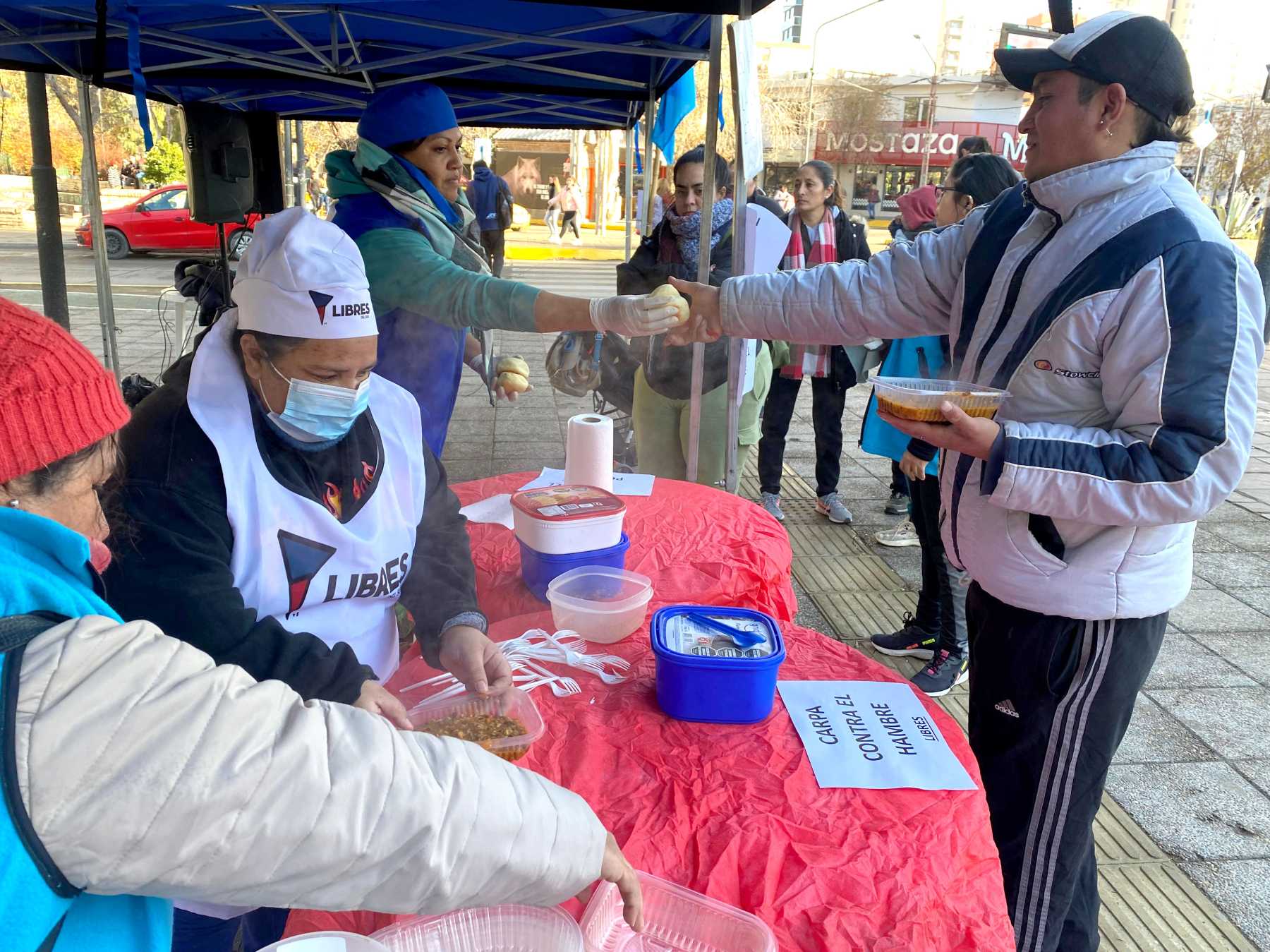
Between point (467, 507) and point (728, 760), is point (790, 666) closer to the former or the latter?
point (728, 760)

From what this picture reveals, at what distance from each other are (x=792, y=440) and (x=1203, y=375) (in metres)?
5.47

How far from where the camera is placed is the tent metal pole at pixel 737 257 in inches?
115

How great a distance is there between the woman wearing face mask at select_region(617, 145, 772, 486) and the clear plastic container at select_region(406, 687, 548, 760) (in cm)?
270

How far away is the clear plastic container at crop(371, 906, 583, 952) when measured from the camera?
1052 mm

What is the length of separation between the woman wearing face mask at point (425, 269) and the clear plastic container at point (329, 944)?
1743 mm

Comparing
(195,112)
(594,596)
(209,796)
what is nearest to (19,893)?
(209,796)

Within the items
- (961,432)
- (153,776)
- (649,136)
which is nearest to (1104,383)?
(961,432)

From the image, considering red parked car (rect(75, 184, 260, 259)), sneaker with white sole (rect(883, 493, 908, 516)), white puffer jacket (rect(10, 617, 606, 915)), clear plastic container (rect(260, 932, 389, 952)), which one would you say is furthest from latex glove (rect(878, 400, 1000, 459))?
red parked car (rect(75, 184, 260, 259))

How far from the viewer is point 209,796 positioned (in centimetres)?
68

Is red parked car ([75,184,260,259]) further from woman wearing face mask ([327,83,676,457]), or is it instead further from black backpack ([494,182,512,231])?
woman wearing face mask ([327,83,676,457])

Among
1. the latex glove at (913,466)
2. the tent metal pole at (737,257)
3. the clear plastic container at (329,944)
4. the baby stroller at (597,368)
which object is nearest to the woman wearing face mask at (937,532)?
the latex glove at (913,466)

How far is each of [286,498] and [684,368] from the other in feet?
9.74

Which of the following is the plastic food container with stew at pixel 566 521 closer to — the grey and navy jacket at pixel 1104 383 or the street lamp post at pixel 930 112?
the grey and navy jacket at pixel 1104 383

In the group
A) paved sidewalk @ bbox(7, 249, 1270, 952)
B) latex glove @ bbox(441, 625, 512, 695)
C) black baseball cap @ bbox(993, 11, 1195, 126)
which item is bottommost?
paved sidewalk @ bbox(7, 249, 1270, 952)
